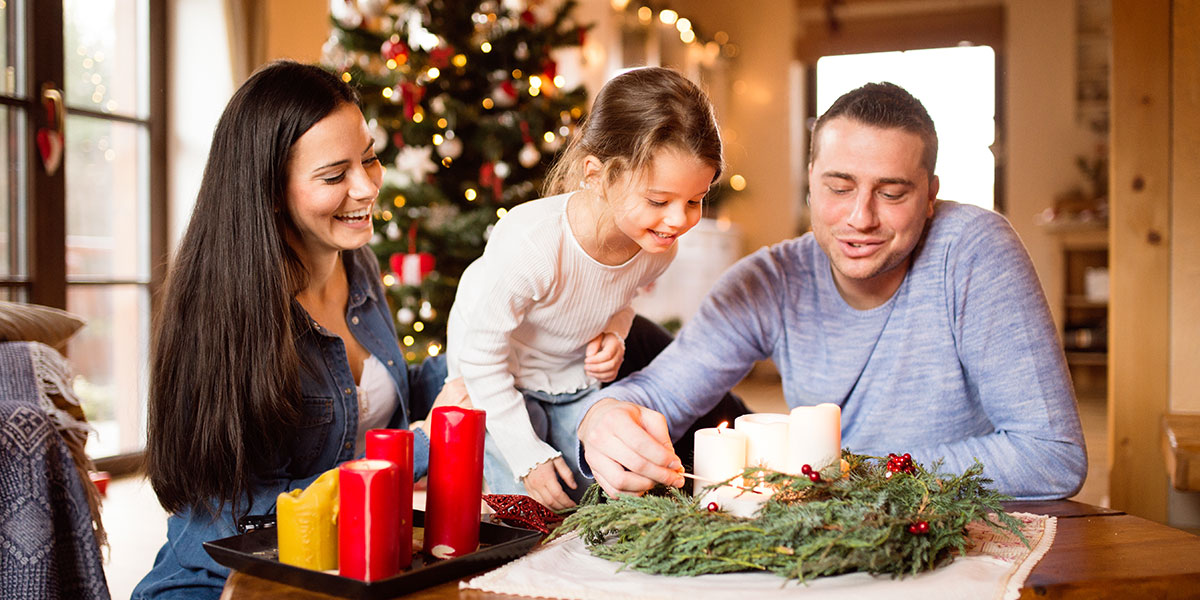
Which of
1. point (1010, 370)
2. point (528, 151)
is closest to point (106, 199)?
point (528, 151)

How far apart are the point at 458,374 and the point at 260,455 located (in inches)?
17.0

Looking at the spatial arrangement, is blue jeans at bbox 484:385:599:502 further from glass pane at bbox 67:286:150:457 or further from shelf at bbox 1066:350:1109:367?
shelf at bbox 1066:350:1109:367

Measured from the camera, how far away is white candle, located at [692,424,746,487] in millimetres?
1101

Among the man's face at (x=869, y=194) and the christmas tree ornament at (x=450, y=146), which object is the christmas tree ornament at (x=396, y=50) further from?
the man's face at (x=869, y=194)

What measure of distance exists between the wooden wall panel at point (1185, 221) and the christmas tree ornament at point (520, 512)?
2432 mm

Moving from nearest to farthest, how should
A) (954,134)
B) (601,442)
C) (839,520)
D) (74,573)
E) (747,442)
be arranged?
(839,520) → (747,442) → (601,442) → (74,573) → (954,134)

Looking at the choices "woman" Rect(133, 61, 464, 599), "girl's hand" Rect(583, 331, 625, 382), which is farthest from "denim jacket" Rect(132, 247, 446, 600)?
"girl's hand" Rect(583, 331, 625, 382)

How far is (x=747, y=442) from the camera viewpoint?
1.13 meters

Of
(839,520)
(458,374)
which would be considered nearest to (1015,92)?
(458,374)

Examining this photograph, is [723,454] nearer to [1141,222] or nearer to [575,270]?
[575,270]

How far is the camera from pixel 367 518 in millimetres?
939

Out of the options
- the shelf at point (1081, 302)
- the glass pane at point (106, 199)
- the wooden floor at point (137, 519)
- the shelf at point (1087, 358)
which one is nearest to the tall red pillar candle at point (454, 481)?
the wooden floor at point (137, 519)

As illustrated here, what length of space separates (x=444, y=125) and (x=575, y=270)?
223 centimetres

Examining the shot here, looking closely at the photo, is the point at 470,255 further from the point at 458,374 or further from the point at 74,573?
the point at 74,573
